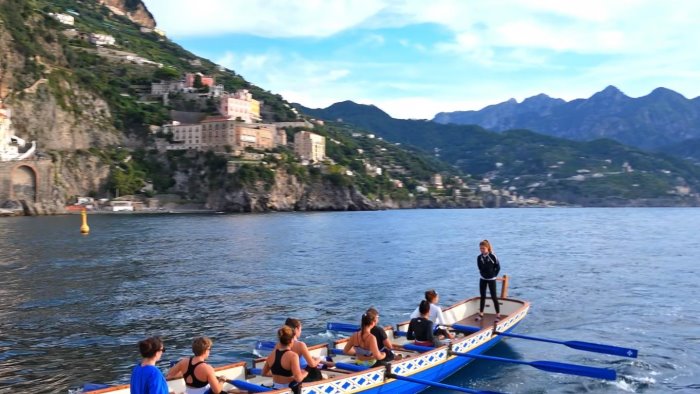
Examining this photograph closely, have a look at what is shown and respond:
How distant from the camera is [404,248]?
63031mm

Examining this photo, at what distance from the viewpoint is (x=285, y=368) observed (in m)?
12.6

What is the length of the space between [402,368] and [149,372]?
7692 millimetres

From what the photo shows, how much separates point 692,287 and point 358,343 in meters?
29.5

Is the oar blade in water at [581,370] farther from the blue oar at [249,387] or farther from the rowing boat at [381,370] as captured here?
the blue oar at [249,387]

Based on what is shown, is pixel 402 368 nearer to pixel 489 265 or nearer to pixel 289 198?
pixel 489 265

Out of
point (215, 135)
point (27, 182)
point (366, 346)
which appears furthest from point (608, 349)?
point (215, 135)

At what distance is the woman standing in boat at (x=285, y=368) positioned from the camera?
40.9 ft

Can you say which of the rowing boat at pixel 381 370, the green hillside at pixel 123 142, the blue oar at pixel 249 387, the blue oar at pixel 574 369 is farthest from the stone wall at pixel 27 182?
the blue oar at pixel 249 387

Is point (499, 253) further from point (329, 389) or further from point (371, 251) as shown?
point (329, 389)

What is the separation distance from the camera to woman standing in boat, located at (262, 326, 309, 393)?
12.5m

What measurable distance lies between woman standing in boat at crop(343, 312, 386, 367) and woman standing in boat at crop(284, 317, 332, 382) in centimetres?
204

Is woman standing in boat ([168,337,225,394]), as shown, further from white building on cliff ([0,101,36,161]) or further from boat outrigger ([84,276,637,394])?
white building on cliff ([0,101,36,161])

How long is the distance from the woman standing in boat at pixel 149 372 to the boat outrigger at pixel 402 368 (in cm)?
298

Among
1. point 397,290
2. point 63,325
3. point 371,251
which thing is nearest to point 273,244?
point 371,251
